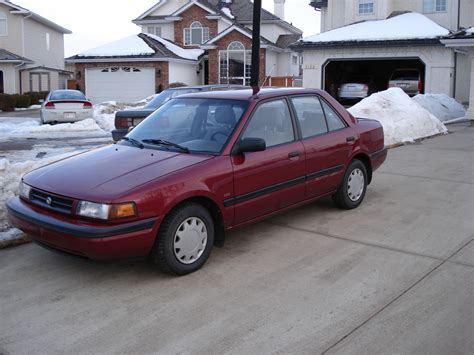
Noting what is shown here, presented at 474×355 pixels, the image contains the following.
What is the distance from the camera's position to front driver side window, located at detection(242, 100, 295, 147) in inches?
228

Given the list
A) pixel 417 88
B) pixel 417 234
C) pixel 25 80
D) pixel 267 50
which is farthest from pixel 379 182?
pixel 25 80

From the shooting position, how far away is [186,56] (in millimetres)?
38688

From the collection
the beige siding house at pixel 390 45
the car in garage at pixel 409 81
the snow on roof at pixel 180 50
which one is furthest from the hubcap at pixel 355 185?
the snow on roof at pixel 180 50

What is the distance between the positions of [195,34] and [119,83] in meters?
8.76

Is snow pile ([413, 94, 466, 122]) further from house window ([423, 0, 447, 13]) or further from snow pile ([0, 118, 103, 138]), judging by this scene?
snow pile ([0, 118, 103, 138])

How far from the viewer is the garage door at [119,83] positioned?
36125 mm

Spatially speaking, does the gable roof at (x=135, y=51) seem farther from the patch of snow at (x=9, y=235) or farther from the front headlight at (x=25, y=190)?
the front headlight at (x=25, y=190)

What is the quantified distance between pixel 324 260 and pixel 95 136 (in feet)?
44.5

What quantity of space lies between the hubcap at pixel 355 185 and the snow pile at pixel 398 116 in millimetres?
6729

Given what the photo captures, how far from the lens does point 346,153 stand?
6902 millimetres

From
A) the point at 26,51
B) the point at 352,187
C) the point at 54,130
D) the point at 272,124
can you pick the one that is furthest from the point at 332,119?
the point at 26,51

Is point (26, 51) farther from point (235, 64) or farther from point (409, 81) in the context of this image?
point (409, 81)

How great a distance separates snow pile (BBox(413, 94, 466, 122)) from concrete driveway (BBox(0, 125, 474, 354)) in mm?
14249

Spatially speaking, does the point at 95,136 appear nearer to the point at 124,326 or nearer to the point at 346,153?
the point at 346,153
